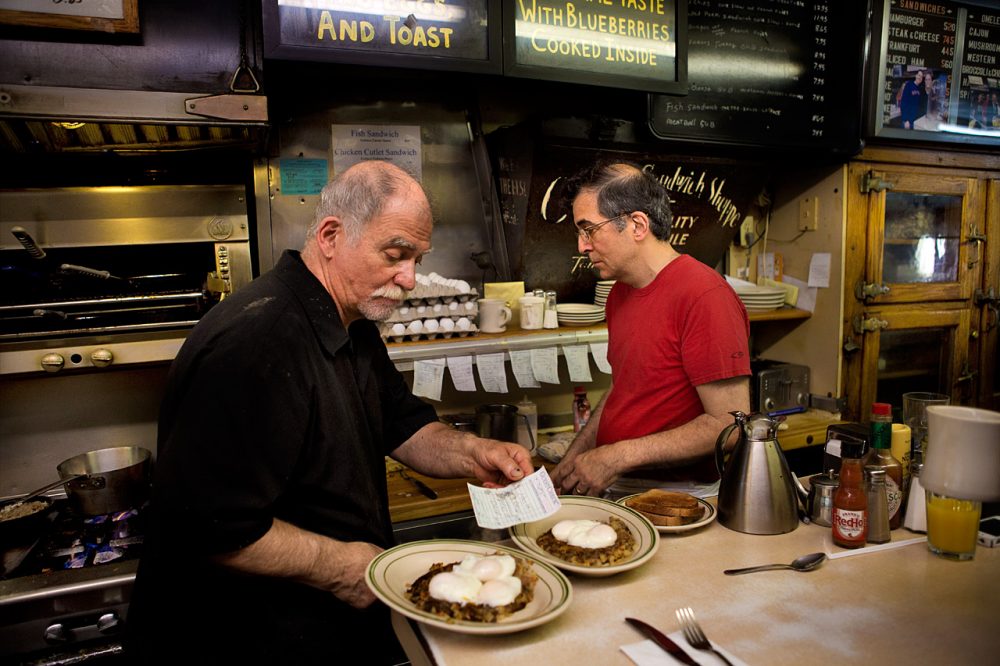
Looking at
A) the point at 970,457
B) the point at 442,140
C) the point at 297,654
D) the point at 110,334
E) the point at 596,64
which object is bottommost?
the point at 297,654

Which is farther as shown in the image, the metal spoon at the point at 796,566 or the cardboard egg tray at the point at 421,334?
the cardboard egg tray at the point at 421,334

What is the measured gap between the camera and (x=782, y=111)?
10.5 ft

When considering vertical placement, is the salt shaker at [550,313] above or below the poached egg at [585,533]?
above

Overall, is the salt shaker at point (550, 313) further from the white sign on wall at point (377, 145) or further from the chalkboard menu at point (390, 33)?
the chalkboard menu at point (390, 33)

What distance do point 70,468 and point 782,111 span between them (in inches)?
138

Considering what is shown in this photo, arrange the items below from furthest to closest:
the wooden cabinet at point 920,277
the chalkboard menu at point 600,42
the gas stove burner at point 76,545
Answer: the wooden cabinet at point 920,277 < the chalkboard menu at point 600,42 < the gas stove burner at point 76,545

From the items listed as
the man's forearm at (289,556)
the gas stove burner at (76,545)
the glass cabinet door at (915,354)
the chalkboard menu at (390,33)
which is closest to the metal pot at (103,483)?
the gas stove burner at (76,545)

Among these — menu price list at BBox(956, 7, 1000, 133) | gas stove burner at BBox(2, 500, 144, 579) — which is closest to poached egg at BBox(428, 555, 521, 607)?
gas stove burner at BBox(2, 500, 144, 579)

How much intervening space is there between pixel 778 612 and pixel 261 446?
3.37ft

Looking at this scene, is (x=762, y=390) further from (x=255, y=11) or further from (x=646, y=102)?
(x=255, y=11)

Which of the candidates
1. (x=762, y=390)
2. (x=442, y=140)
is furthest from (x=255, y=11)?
(x=762, y=390)

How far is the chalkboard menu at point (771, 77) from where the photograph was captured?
3.02 meters

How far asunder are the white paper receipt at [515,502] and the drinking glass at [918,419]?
1.02 meters

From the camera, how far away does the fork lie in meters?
1.09
